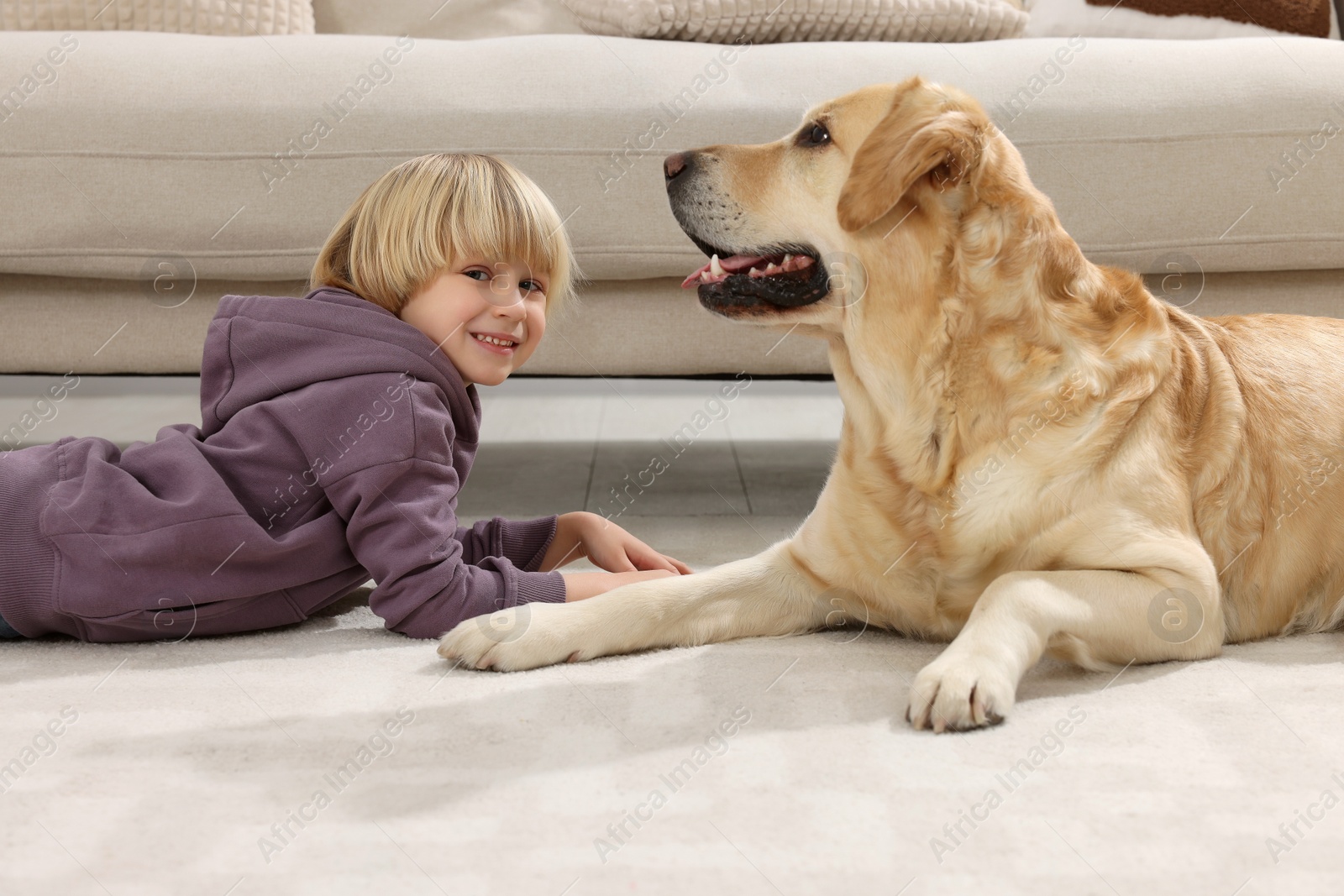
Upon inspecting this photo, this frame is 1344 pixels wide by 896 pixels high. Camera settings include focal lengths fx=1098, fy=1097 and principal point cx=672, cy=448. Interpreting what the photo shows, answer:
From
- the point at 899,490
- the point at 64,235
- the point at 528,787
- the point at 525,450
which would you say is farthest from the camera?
the point at 525,450

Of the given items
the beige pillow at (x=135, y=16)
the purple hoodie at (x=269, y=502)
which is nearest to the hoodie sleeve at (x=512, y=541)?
the purple hoodie at (x=269, y=502)

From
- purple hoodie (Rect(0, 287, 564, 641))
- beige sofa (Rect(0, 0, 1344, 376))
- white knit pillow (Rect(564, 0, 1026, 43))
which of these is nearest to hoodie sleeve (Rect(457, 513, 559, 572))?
purple hoodie (Rect(0, 287, 564, 641))

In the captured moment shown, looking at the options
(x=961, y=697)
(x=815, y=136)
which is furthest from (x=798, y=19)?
(x=961, y=697)

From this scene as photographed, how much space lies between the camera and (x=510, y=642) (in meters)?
1.27

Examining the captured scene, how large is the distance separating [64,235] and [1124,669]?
1781mm

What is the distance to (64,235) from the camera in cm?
187

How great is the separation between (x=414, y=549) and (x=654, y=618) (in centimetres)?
30

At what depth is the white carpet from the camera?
80 centimetres

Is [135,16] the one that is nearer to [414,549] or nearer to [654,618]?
[414,549]

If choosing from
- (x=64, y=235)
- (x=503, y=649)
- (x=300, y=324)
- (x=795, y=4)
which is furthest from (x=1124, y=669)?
(x=64, y=235)

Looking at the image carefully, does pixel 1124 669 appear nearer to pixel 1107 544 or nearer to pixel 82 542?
pixel 1107 544

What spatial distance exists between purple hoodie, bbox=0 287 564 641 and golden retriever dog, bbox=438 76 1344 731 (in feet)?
0.53

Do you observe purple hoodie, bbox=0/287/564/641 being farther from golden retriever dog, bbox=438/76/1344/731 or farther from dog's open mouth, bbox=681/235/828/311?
dog's open mouth, bbox=681/235/828/311

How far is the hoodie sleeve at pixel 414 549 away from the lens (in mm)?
1332
